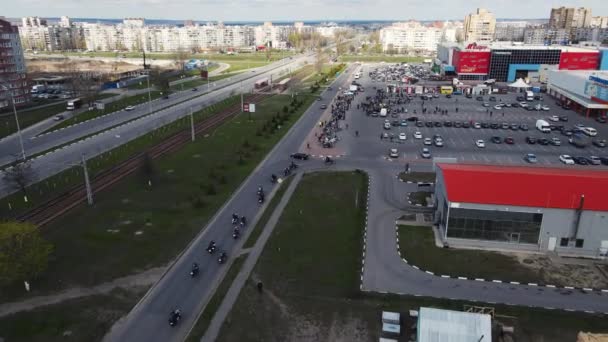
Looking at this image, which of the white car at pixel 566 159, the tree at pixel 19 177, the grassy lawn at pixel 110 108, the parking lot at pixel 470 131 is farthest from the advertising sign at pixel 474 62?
the tree at pixel 19 177

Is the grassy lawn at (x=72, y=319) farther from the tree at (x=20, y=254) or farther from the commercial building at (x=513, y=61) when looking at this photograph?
the commercial building at (x=513, y=61)

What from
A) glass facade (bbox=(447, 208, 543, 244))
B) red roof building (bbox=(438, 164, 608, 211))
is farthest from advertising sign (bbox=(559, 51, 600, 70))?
→ glass facade (bbox=(447, 208, 543, 244))

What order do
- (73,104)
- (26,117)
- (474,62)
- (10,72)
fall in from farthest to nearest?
(474,62)
(10,72)
(73,104)
(26,117)

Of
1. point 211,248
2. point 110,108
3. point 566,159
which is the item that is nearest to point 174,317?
point 211,248

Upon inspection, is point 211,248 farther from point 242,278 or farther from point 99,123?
point 99,123

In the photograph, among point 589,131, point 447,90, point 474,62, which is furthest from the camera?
point 474,62

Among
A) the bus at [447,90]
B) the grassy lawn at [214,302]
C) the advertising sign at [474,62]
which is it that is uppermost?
the advertising sign at [474,62]
